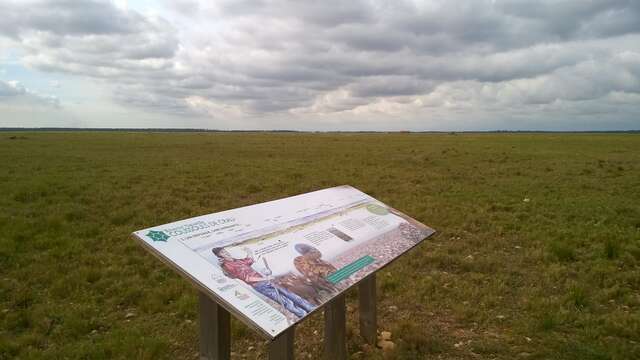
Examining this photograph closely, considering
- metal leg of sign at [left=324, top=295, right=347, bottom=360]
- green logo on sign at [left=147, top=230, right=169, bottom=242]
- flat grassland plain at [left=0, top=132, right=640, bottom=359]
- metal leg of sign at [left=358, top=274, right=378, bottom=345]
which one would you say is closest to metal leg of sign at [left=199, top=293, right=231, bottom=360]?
green logo on sign at [left=147, top=230, right=169, bottom=242]

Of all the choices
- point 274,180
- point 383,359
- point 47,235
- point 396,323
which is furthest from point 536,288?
point 274,180

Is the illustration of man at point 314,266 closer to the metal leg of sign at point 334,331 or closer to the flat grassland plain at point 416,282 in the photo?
the metal leg of sign at point 334,331

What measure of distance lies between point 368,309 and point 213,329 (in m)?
2.26

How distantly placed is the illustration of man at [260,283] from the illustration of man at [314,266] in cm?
32

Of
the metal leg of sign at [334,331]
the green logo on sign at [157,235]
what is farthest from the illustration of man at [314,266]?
the green logo on sign at [157,235]

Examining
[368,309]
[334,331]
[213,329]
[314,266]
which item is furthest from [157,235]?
[368,309]

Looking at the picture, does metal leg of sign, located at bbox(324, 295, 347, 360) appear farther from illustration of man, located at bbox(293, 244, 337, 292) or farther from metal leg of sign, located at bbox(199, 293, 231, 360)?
metal leg of sign, located at bbox(199, 293, 231, 360)

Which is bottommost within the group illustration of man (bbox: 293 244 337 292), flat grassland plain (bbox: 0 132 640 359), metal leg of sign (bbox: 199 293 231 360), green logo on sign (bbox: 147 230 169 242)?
flat grassland plain (bbox: 0 132 640 359)

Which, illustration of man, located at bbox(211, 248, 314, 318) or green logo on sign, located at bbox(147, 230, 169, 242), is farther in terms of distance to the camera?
green logo on sign, located at bbox(147, 230, 169, 242)

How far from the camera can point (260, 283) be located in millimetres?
3182

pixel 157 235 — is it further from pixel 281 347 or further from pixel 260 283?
pixel 281 347

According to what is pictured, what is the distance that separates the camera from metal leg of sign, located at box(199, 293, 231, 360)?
11.8ft

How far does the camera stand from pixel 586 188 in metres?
16.5

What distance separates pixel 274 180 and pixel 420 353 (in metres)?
14.6
